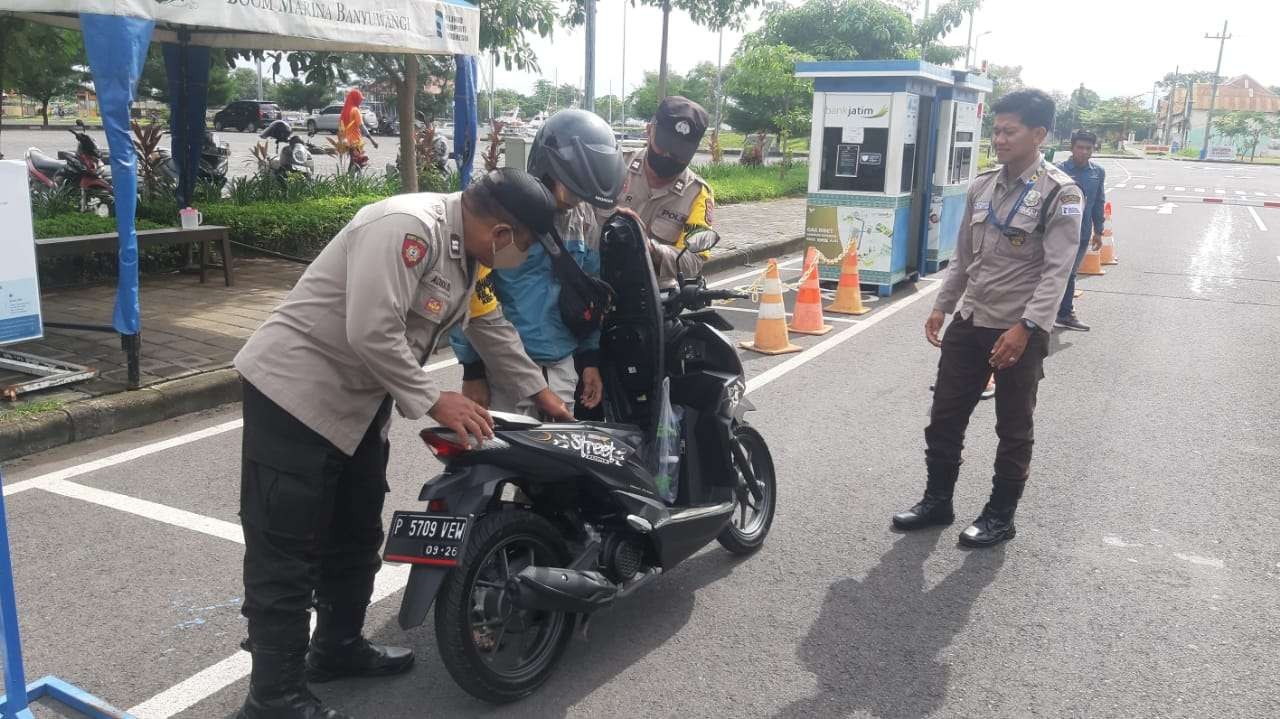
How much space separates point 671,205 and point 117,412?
3567 millimetres

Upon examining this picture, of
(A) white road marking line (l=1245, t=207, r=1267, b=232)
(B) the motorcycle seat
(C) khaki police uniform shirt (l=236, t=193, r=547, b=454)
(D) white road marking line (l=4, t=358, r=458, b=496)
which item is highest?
(C) khaki police uniform shirt (l=236, t=193, r=547, b=454)

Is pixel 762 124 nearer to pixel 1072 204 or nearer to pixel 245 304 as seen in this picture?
pixel 245 304

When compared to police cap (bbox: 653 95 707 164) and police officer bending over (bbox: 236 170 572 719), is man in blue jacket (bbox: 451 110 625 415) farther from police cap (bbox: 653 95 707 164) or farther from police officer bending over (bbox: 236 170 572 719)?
police cap (bbox: 653 95 707 164)

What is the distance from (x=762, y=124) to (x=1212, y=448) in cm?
2954

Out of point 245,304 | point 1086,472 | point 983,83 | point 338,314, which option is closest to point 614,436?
point 338,314

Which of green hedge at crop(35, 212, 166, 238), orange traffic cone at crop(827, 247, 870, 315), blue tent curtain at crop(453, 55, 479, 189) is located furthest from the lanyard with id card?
green hedge at crop(35, 212, 166, 238)

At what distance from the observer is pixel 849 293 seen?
33.1 ft

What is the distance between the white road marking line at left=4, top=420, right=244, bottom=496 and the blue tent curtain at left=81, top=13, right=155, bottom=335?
33.0 inches

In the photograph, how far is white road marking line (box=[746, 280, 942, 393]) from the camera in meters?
7.31

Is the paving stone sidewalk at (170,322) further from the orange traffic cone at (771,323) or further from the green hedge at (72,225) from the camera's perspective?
the orange traffic cone at (771,323)

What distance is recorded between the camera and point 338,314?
2.69m

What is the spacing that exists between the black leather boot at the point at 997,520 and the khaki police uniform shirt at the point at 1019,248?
713mm

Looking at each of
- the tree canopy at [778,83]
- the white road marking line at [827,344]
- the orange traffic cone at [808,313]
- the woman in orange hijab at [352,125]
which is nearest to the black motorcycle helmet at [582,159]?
the white road marking line at [827,344]

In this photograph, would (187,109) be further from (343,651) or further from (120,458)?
(343,651)
